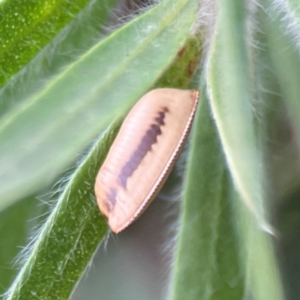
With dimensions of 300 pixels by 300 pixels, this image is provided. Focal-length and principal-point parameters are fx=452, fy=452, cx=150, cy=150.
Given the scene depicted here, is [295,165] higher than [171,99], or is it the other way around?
[171,99]

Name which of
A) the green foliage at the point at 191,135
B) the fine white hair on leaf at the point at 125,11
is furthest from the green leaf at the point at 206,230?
the fine white hair on leaf at the point at 125,11

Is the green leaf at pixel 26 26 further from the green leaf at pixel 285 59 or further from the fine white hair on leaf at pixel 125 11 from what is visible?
the green leaf at pixel 285 59

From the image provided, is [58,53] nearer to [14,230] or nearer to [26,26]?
[26,26]

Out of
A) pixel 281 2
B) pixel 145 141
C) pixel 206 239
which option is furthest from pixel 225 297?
pixel 281 2

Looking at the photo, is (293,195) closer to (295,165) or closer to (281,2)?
(295,165)

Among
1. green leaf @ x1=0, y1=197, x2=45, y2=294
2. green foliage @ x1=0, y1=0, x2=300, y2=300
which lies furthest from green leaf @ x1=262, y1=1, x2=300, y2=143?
green leaf @ x1=0, y1=197, x2=45, y2=294

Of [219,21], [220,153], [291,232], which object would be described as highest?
[219,21]

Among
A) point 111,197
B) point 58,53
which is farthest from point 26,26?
point 111,197

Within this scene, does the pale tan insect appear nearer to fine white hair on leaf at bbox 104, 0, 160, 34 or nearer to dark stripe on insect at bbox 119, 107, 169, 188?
dark stripe on insect at bbox 119, 107, 169, 188
